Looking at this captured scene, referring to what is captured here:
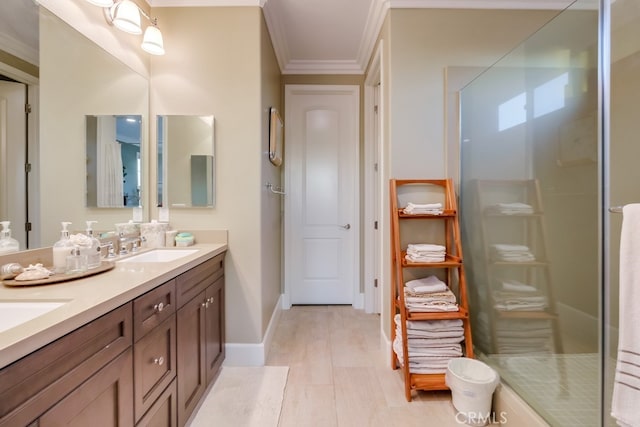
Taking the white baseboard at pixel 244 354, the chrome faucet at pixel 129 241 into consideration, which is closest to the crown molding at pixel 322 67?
the chrome faucet at pixel 129 241

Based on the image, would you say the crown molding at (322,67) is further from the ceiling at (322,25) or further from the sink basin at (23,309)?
the sink basin at (23,309)

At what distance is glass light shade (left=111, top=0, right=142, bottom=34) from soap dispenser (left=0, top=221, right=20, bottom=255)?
4.20 ft

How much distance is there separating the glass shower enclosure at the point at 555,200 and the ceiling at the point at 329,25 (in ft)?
2.16

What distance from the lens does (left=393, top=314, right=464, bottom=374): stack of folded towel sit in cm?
179

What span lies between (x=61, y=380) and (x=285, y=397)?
4.31 feet

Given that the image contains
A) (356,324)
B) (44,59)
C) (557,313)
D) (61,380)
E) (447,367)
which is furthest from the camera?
(356,324)

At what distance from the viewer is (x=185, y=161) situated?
6.74ft

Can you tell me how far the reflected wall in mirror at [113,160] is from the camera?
5.25ft

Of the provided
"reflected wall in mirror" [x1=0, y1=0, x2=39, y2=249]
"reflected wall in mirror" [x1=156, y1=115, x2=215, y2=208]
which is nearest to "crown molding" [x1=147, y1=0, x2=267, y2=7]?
"reflected wall in mirror" [x1=156, y1=115, x2=215, y2=208]

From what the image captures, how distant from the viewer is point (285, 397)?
1.73 m

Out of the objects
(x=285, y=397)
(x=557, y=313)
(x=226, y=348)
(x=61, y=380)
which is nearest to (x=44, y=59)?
(x=61, y=380)

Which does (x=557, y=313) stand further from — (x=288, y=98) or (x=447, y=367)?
(x=288, y=98)

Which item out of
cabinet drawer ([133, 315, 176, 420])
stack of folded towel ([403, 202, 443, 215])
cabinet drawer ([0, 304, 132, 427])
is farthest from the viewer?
stack of folded towel ([403, 202, 443, 215])

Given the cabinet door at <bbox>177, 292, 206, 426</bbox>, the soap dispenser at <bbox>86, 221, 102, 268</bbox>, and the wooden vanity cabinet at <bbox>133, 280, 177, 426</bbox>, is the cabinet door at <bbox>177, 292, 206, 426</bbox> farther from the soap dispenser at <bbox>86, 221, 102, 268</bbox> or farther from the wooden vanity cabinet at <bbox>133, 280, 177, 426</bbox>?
the soap dispenser at <bbox>86, 221, 102, 268</bbox>
